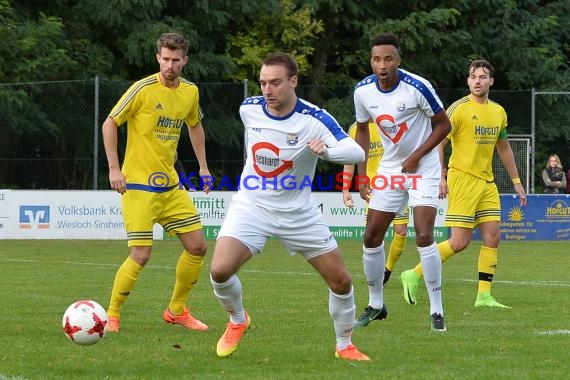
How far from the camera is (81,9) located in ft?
92.3

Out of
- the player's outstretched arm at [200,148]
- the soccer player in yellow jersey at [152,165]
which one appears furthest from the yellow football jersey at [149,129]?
the player's outstretched arm at [200,148]

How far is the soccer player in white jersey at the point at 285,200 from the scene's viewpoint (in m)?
7.30

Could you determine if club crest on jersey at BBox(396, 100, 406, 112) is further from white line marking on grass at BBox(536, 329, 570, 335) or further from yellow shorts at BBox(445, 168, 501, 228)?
yellow shorts at BBox(445, 168, 501, 228)

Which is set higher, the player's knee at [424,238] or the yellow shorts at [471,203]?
the yellow shorts at [471,203]

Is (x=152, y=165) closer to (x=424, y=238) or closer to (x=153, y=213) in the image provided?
(x=153, y=213)

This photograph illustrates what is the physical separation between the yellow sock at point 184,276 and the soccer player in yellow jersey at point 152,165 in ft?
0.03

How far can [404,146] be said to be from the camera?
9.20 metres

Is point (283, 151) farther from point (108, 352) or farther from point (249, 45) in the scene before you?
point (249, 45)

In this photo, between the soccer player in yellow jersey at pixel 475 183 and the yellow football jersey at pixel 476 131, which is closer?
the soccer player in yellow jersey at pixel 475 183

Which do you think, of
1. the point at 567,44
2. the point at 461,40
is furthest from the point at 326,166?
the point at 567,44

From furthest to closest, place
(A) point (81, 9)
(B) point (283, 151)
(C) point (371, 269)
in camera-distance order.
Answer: (A) point (81, 9) → (C) point (371, 269) → (B) point (283, 151)

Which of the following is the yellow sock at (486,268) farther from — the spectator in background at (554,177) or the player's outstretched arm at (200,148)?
the spectator in background at (554,177)

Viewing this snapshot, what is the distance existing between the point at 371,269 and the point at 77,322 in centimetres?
281

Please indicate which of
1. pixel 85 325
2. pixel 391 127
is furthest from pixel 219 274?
pixel 391 127
